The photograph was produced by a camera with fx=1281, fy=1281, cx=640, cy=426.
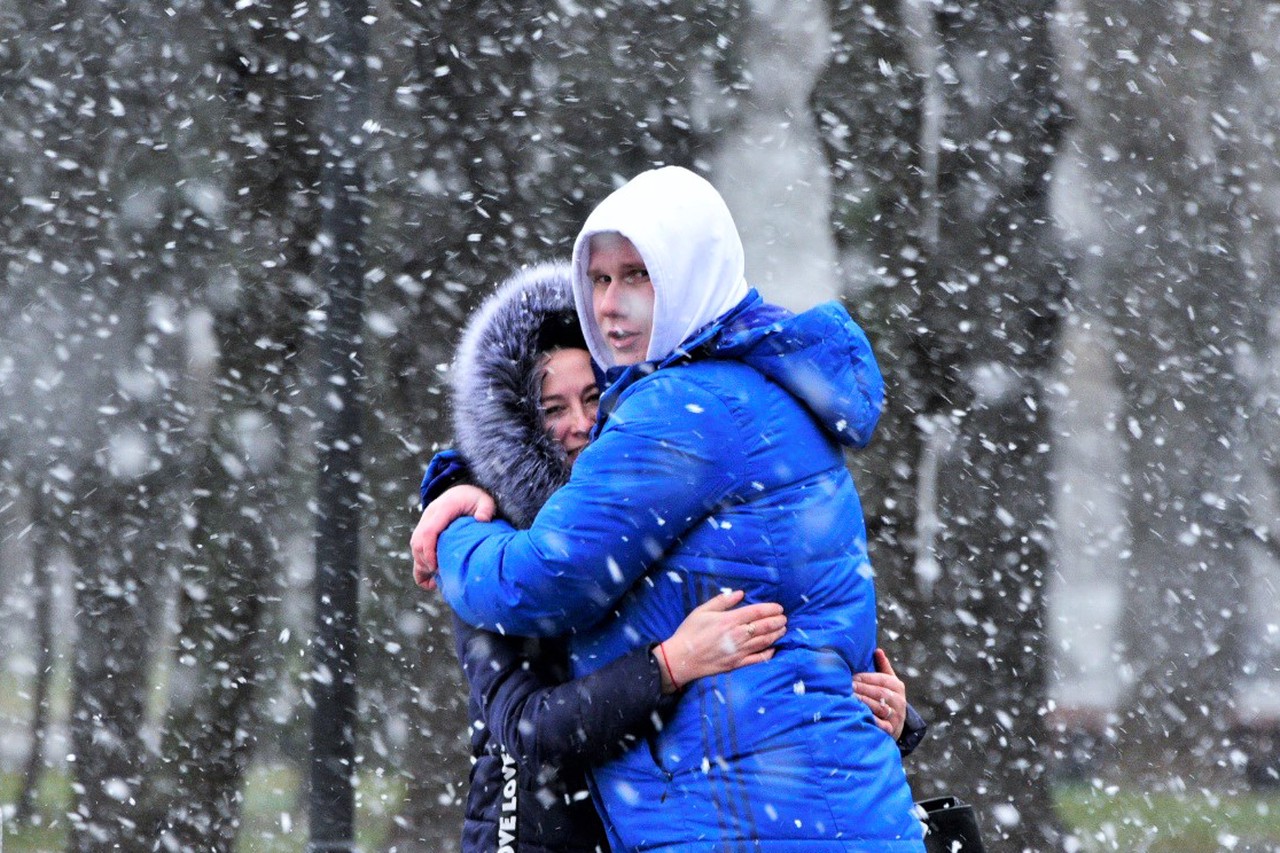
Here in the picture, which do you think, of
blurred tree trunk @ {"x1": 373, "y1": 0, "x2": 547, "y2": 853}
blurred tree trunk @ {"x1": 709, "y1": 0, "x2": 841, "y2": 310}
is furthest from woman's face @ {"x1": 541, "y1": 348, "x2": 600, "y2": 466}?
blurred tree trunk @ {"x1": 709, "y1": 0, "x2": 841, "y2": 310}

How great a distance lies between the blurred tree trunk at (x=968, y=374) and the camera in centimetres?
564

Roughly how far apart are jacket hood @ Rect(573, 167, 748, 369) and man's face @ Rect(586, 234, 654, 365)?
5 centimetres

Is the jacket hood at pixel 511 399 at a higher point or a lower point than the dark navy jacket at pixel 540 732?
higher

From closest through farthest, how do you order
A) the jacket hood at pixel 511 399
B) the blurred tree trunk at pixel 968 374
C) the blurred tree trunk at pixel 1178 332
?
the jacket hood at pixel 511 399
the blurred tree trunk at pixel 968 374
the blurred tree trunk at pixel 1178 332

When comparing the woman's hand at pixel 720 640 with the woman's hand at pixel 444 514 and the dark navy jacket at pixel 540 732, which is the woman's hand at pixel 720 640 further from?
the woman's hand at pixel 444 514

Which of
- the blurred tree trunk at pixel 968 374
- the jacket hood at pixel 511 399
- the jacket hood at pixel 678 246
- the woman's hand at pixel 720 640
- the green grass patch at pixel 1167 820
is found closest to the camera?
the woman's hand at pixel 720 640

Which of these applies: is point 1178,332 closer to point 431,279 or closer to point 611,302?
point 431,279

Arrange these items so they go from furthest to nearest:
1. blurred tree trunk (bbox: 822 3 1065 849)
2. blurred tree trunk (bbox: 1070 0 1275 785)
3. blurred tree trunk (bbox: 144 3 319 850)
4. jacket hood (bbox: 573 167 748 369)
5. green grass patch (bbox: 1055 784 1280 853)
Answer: green grass patch (bbox: 1055 784 1280 853), blurred tree trunk (bbox: 1070 0 1275 785), blurred tree trunk (bbox: 144 3 319 850), blurred tree trunk (bbox: 822 3 1065 849), jacket hood (bbox: 573 167 748 369)

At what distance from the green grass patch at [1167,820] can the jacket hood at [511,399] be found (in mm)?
4757

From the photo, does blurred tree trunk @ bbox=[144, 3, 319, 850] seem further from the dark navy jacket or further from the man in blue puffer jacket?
the man in blue puffer jacket

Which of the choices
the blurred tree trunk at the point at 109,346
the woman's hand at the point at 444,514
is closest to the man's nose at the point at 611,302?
the woman's hand at the point at 444,514

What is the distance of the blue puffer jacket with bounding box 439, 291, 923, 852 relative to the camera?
76.4 inches

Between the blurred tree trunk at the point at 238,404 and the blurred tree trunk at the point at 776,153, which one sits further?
the blurred tree trunk at the point at 776,153

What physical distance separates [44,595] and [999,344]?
4.67m
